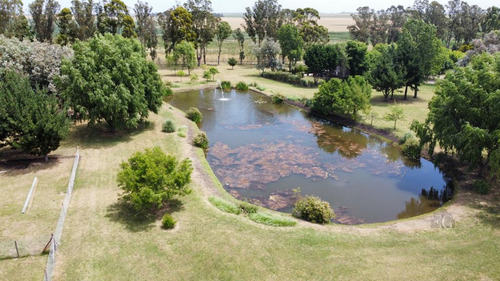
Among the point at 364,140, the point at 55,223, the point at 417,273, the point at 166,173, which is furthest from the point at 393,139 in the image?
the point at 55,223

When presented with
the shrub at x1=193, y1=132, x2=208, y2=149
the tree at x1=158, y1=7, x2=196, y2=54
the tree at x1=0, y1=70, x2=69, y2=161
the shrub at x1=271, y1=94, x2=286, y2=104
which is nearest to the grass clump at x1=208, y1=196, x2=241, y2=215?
the shrub at x1=193, y1=132, x2=208, y2=149

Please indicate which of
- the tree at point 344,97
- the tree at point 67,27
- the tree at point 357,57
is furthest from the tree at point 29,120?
the tree at point 357,57

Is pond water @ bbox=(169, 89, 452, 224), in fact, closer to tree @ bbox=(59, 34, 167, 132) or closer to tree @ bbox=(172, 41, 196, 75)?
tree @ bbox=(59, 34, 167, 132)

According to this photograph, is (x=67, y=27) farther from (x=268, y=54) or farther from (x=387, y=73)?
(x=387, y=73)

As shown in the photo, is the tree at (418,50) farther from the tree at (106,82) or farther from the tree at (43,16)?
the tree at (43,16)

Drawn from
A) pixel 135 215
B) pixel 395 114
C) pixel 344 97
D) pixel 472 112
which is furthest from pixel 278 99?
pixel 135 215

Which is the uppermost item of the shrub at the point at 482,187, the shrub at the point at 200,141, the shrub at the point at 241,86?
the shrub at the point at 241,86

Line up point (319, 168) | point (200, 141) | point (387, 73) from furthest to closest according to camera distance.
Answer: point (387, 73) < point (200, 141) < point (319, 168)
